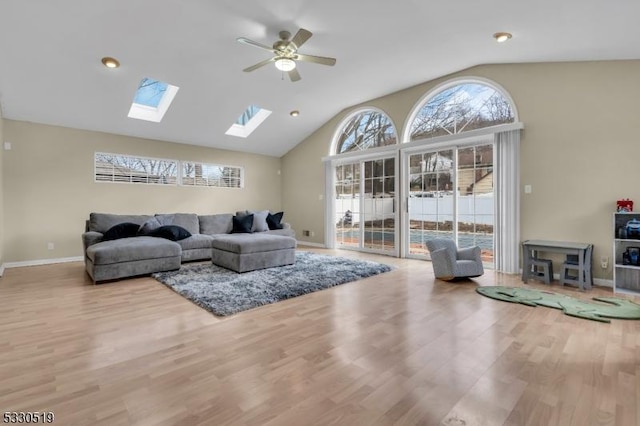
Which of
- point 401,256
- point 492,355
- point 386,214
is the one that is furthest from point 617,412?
point 386,214

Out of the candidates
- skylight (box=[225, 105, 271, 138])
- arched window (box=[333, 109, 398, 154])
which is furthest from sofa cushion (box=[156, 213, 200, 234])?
arched window (box=[333, 109, 398, 154])

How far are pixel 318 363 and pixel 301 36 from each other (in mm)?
3141

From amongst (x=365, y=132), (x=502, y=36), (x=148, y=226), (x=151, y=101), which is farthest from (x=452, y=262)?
(x=151, y=101)

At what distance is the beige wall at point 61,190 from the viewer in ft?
16.6

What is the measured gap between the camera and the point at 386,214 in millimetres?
6246

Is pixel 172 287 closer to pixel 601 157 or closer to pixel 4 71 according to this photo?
pixel 4 71

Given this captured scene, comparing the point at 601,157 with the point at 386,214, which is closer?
the point at 601,157

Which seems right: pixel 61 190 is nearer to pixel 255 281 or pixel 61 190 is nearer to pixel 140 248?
pixel 140 248

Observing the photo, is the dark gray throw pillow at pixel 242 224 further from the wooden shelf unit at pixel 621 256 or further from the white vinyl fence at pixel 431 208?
the wooden shelf unit at pixel 621 256

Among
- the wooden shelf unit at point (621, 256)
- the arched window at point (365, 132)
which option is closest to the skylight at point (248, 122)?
the arched window at point (365, 132)

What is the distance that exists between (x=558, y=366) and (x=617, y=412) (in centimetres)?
44

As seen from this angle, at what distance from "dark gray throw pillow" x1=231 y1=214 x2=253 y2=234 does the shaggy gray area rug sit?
1.39 meters

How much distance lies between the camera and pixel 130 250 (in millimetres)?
4141

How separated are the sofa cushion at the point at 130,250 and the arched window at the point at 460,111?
15.2 ft
